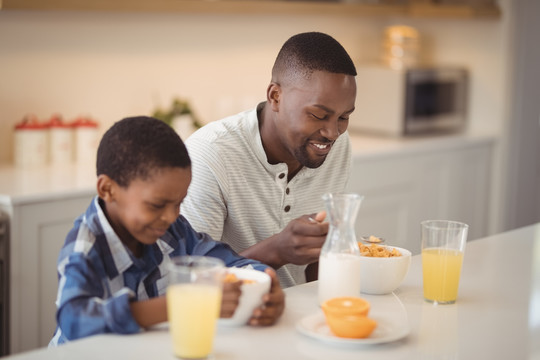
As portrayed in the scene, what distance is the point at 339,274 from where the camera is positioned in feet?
4.23

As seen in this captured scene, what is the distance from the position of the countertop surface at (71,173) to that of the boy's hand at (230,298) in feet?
4.45

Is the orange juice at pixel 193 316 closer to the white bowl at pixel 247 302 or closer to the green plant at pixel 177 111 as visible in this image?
the white bowl at pixel 247 302

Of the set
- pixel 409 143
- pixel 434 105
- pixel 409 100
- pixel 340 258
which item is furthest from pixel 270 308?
pixel 434 105

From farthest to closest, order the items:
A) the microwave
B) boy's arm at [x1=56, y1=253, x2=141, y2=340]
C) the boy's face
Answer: the microwave → the boy's face → boy's arm at [x1=56, y1=253, x2=141, y2=340]

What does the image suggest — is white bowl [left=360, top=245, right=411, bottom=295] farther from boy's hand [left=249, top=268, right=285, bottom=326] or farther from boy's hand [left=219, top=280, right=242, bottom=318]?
boy's hand [left=219, top=280, right=242, bottom=318]

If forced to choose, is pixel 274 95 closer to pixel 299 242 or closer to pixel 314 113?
pixel 314 113

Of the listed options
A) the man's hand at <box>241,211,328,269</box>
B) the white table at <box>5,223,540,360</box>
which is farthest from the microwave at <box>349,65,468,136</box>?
the man's hand at <box>241,211,328,269</box>

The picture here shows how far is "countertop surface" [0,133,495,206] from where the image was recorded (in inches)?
95.0

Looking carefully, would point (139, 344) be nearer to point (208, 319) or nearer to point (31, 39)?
point (208, 319)

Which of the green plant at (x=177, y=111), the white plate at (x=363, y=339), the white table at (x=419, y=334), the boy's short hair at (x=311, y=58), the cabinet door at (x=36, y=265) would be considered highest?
the boy's short hair at (x=311, y=58)

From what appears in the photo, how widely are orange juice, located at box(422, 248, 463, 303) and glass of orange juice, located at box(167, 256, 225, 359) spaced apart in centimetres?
48

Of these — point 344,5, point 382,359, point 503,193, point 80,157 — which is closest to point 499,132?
point 503,193

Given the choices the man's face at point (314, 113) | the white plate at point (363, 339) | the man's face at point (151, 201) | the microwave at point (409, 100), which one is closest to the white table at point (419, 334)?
the white plate at point (363, 339)

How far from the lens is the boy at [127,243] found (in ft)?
3.81
